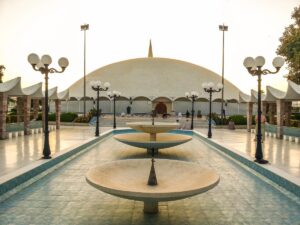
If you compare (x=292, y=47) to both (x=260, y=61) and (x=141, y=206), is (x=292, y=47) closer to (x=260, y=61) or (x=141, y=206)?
(x=260, y=61)

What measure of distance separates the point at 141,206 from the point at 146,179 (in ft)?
2.08

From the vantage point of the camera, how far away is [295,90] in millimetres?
19312

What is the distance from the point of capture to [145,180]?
6.55m

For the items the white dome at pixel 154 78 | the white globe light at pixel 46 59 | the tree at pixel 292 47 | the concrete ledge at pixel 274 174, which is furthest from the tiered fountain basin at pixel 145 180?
the white dome at pixel 154 78

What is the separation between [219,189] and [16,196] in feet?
17.0

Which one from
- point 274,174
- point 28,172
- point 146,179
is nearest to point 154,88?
point 274,174

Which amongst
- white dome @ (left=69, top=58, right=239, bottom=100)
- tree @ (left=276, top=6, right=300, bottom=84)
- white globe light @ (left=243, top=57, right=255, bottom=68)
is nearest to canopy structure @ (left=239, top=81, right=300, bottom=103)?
tree @ (left=276, top=6, right=300, bottom=84)

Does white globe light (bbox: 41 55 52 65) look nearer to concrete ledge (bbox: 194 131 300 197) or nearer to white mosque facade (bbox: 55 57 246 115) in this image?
concrete ledge (bbox: 194 131 300 197)

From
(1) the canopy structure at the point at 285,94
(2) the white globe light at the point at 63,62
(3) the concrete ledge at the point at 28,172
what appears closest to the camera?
(3) the concrete ledge at the point at 28,172

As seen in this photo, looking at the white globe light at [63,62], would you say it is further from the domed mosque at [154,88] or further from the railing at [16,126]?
the domed mosque at [154,88]

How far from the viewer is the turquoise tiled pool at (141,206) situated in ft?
19.5

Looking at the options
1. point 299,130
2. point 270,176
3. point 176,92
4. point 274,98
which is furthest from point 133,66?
point 270,176

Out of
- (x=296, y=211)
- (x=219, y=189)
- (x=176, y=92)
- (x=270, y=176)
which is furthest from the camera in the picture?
(x=176, y=92)

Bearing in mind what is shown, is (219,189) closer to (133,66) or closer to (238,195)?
(238,195)
